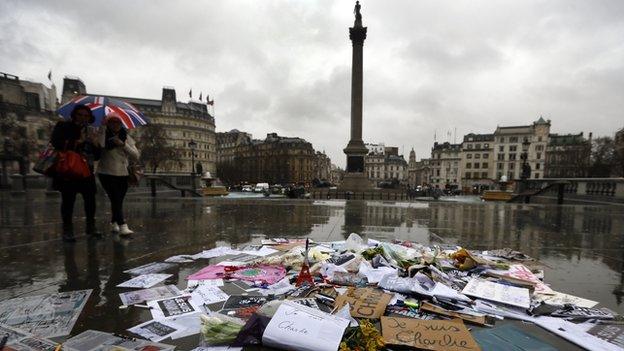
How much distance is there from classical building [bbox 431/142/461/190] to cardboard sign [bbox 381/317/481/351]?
389 feet

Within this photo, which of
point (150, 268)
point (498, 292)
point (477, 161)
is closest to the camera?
point (498, 292)

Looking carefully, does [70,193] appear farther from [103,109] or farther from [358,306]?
[358,306]

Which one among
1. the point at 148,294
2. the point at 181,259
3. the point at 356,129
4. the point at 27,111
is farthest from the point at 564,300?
the point at 27,111

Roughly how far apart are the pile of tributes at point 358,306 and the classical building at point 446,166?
117226 millimetres

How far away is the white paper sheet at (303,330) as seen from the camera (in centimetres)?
191

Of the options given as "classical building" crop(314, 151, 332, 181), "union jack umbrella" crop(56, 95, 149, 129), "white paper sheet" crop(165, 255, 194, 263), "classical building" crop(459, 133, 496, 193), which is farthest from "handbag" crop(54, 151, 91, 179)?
"classical building" crop(314, 151, 332, 181)

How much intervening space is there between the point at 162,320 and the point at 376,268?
2.26 m

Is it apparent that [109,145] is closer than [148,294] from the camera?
No

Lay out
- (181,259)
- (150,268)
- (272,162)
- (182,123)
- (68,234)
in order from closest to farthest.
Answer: (150,268)
(181,259)
(68,234)
(182,123)
(272,162)

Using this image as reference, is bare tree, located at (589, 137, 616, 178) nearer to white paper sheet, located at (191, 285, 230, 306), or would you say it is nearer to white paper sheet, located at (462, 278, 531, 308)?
white paper sheet, located at (462, 278, 531, 308)

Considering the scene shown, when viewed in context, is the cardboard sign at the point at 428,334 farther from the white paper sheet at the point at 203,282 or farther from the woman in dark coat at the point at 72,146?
the woman in dark coat at the point at 72,146

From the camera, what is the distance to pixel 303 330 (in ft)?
6.66

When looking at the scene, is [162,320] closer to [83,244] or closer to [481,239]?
[83,244]

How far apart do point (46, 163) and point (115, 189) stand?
1.13 metres
